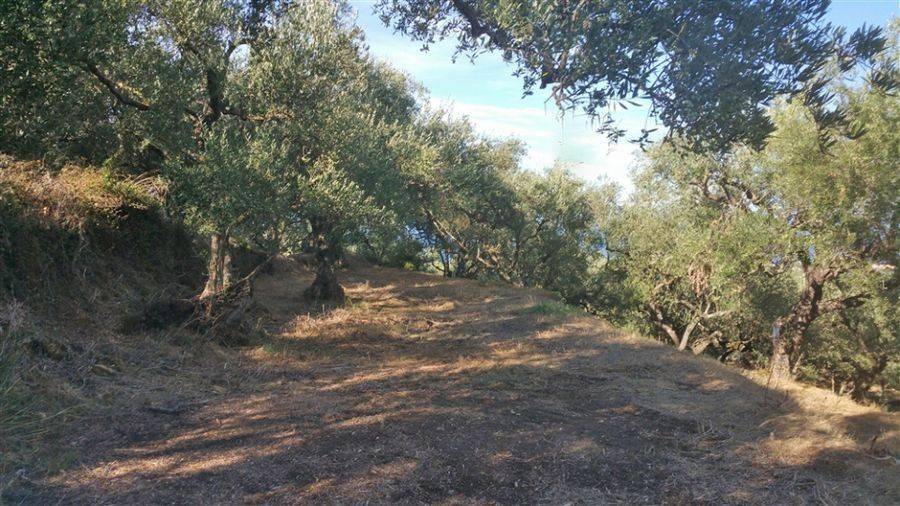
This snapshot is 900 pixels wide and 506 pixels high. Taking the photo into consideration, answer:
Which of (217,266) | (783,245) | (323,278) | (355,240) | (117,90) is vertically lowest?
(323,278)

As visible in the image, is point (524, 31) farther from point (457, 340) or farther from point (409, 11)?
point (457, 340)

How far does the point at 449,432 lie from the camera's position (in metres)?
6.71

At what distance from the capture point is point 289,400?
766cm

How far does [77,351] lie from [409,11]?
262 inches

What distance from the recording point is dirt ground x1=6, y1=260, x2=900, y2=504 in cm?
524

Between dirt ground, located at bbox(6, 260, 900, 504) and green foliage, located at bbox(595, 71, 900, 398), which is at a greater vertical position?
green foliage, located at bbox(595, 71, 900, 398)

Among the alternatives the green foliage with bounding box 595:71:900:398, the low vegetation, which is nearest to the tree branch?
the low vegetation

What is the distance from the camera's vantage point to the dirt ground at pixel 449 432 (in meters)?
5.24

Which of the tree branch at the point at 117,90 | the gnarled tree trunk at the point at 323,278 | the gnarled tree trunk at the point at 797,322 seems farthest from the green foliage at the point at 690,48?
the gnarled tree trunk at the point at 323,278

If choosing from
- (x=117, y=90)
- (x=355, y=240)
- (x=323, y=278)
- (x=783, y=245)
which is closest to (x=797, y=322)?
(x=783, y=245)

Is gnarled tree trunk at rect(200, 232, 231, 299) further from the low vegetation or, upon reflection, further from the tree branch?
→ the tree branch

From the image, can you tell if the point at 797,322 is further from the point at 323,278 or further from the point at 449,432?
the point at 323,278

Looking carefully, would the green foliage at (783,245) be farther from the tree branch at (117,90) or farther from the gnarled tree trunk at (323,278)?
the gnarled tree trunk at (323,278)

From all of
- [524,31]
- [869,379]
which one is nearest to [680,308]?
[869,379]
